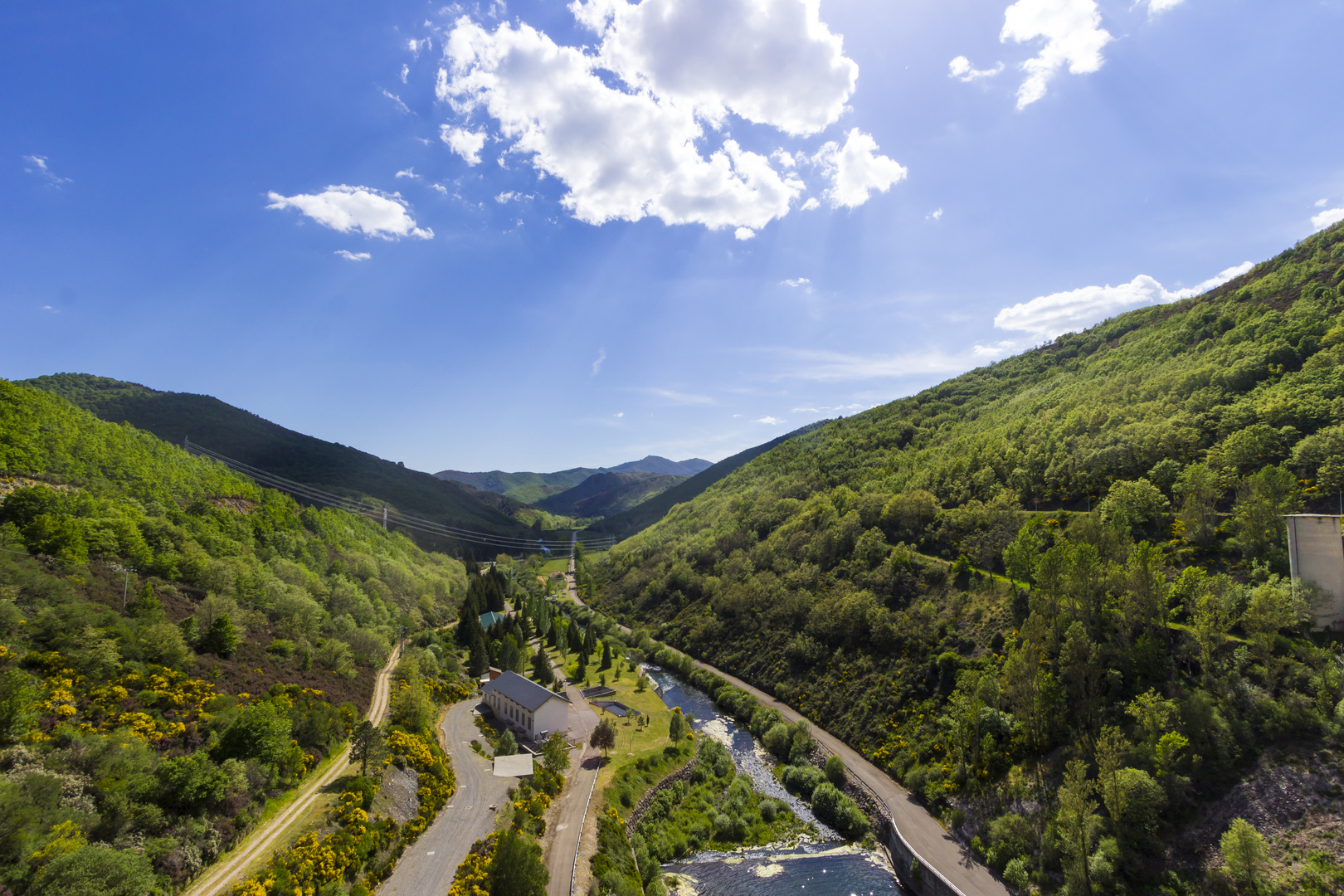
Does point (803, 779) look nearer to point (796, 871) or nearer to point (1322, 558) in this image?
point (796, 871)

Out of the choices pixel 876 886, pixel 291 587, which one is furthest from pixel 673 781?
pixel 291 587

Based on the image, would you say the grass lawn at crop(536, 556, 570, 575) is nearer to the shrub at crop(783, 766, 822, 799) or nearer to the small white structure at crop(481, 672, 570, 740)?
the small white structure at crop(481, 672, 570, 740)

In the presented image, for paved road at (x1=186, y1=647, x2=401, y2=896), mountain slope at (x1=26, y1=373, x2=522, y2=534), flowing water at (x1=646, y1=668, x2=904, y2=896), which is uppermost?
mountain slope at (x1=26, y1=373, x2=522, y2=534)

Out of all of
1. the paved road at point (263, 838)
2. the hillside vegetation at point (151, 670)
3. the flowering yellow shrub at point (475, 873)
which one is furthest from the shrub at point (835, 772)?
the paved road at point (263, 838)

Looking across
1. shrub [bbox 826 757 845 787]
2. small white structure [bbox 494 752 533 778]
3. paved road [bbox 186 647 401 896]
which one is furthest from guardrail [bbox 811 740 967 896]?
paved road [bbox 186 647 401 896]

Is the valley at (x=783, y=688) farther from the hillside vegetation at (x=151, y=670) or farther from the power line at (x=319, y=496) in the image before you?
the power line at (x=319, y=496)

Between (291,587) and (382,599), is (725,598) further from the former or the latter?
(291,587)
